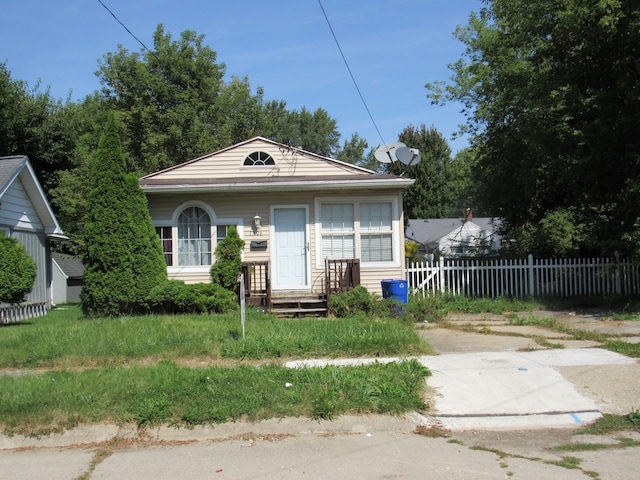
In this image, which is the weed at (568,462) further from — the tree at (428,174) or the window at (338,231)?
the tree at (428,174)

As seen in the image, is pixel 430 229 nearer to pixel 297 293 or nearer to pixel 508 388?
pixel 297 293

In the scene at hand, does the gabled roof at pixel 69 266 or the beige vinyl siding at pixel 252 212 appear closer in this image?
the beige vinyl siding at pixel 252 212

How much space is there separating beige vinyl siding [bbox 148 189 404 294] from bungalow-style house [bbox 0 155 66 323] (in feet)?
13.0

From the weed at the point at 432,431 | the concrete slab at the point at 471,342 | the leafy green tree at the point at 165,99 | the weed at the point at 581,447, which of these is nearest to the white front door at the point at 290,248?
the concrete slab at the point at 471,342

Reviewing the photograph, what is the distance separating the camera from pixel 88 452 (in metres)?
5.09

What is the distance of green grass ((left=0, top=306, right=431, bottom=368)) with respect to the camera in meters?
7.88

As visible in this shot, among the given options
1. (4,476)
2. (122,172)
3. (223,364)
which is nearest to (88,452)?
(4,476)

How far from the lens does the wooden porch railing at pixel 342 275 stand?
40.7 feet

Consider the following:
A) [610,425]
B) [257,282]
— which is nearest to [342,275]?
[257,282]

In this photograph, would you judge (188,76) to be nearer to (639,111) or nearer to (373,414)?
(639,111)

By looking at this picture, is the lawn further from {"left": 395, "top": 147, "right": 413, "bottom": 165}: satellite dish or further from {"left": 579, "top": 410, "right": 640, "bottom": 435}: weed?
{"left": 395, "top": 147, "right": 413, "bottom": 165}: satellite dish

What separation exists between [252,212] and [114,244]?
3317mm

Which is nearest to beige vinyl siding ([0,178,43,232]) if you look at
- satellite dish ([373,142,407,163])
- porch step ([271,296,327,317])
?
porch step ([271,296,327,317])

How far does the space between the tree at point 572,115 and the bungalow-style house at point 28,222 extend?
46.1 ft
